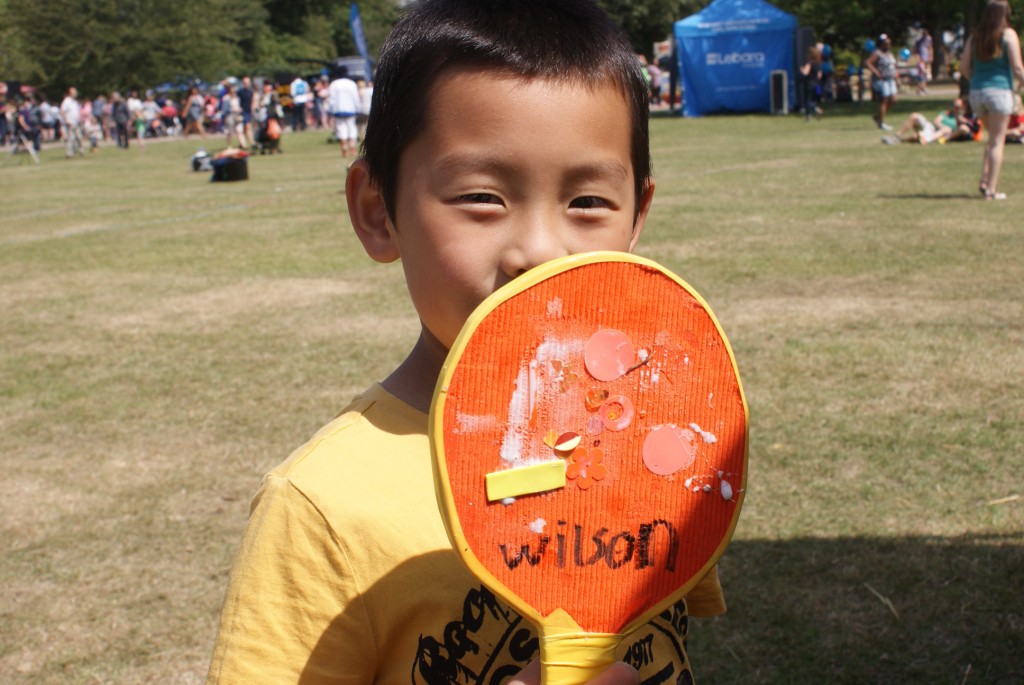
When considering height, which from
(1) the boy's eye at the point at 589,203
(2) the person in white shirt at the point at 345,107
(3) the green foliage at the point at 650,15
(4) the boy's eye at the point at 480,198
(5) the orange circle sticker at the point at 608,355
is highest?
(3) the green foliage at the point at 650,15

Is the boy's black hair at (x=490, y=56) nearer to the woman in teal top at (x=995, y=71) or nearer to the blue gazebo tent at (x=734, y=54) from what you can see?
the woman in teal top at (x=995, y=71)

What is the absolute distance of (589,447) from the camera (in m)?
1.15

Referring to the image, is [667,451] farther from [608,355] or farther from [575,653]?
[575,653]

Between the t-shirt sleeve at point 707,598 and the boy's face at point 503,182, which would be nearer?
the boy's face at point 503,182

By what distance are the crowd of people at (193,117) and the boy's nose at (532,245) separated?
67.4 feet

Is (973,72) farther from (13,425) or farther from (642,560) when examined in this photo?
(642,560)

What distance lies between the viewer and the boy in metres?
1.24

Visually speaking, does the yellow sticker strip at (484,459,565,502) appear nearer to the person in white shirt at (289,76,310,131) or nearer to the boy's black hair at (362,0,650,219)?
the boy's black hair at (362,0,650,219)

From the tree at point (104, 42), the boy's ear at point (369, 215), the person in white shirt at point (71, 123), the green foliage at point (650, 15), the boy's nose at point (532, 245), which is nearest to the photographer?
the boy's nose at point (532, 245)

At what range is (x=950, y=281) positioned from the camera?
6.51 m

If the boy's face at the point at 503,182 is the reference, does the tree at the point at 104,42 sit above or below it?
above

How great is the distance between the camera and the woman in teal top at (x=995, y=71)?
9.42 metres

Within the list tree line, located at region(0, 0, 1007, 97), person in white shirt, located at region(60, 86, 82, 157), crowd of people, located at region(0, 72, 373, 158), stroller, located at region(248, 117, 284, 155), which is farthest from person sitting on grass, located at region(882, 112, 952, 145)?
tree line, located at region(0, 0, 1007, 97)

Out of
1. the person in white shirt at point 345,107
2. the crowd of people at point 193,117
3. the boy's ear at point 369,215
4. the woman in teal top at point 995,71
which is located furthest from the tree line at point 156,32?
the boy's ear at point 369,215
